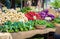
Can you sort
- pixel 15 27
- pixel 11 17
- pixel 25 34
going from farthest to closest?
pixel 11 17 → pixel 15 27 → pixel 25 34

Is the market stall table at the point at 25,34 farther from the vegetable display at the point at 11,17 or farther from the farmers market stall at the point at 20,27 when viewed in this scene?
the vegetable display at the point at 11,17

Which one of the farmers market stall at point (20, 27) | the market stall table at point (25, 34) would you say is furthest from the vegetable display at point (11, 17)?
the market stall table at point (25, 34)

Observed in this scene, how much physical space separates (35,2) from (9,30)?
6.57 metres

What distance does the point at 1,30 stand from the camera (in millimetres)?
3943

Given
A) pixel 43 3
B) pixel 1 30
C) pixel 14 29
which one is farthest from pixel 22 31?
pixel 43 3

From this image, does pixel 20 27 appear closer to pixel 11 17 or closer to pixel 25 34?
pixel 25 34

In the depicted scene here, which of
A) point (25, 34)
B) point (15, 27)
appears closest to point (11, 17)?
point (15, 27)

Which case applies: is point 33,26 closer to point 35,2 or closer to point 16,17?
point 16,17

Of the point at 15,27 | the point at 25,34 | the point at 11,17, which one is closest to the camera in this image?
the point at 25,34

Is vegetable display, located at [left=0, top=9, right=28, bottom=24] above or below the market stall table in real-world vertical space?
above

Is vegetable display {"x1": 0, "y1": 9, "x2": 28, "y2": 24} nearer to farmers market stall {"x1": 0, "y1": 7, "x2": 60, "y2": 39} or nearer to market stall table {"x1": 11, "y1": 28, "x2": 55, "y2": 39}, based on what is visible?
farmers market stall {"x1": 0, "y1": 7, "x2": 60, "y2": 39}

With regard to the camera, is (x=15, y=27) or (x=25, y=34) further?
(x=15, y=27)

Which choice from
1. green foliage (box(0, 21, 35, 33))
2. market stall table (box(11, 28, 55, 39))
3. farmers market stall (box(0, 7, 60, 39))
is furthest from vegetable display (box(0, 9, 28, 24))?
market stall table (box(11, 28, 55, 39))

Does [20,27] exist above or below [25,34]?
above
